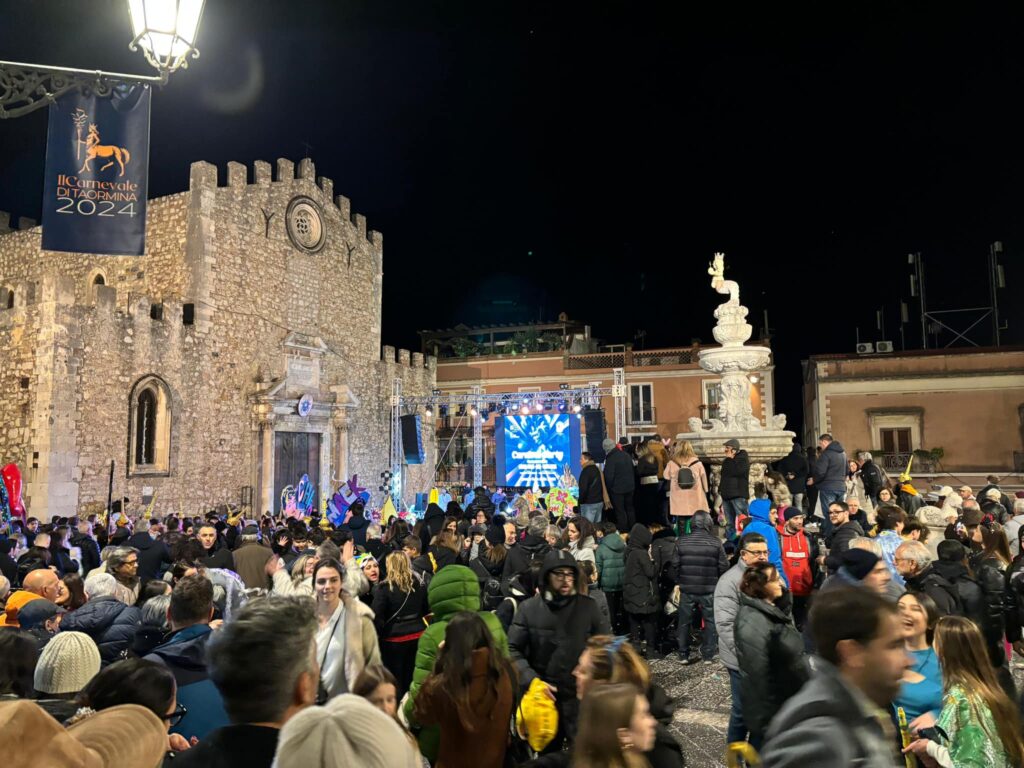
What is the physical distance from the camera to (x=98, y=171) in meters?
6.64

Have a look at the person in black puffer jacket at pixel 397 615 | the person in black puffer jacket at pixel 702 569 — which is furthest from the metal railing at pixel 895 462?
the person in black puffer jacket at pixel 397 615

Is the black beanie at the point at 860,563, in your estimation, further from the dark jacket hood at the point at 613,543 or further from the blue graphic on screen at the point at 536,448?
the blue graphic on screen at the point at 536,448

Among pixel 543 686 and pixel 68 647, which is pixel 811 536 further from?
pixel 68 647

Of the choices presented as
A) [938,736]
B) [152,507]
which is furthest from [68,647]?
[152,507]

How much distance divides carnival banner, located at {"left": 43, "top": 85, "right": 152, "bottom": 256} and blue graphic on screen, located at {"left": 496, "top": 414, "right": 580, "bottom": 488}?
1442 cm

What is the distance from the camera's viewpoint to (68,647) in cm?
291

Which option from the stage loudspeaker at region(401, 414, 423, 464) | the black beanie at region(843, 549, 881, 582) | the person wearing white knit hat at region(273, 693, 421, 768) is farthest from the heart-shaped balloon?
the person wearing white knit hat at region(273, 693, 421, 768)

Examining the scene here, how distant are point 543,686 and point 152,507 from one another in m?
15.5

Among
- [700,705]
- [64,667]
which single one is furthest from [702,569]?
[64,667]

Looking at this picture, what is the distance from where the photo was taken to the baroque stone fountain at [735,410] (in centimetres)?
1038

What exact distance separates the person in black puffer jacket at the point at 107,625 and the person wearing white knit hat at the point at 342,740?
10.1ft

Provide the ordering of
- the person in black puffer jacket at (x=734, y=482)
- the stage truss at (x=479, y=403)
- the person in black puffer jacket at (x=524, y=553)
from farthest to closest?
the stage truss at (x=479, y=403) < the person in black puffer jacket at (x=734, y=482) < the person in black puffer jacket at (x=524, y=553)

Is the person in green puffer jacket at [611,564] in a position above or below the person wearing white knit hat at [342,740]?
below

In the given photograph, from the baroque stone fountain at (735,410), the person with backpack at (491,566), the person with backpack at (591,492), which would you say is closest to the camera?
the person with backpack at (491,566)
